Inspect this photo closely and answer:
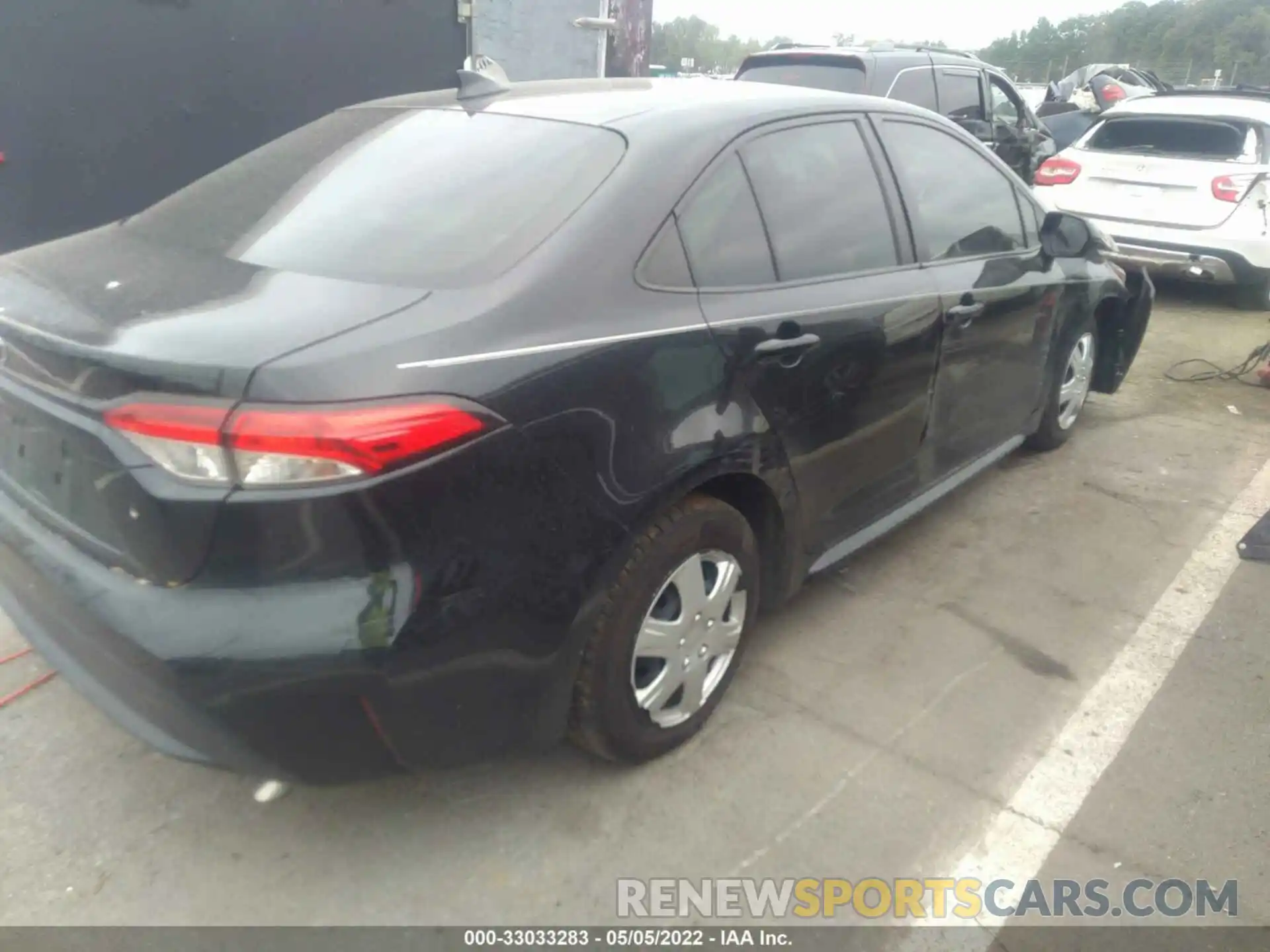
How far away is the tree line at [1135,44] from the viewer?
130 feet

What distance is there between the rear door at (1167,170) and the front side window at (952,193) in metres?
4.40

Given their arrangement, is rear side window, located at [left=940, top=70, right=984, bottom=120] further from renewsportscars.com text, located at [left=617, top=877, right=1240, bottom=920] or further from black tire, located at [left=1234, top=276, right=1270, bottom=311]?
renewsportscars.com text, located at [left=617, top=877, right=1240, bottom=920]

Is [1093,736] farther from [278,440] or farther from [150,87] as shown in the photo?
[150,87]

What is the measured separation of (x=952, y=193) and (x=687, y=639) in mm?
1994

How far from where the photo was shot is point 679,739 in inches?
110

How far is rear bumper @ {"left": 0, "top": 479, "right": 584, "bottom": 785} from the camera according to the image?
1956mm

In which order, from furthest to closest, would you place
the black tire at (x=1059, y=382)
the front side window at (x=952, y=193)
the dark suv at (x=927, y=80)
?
the dark suv at (x=927, y=80), the black tire at (x=1059, y=382), the front side window at (x=952, y=193)

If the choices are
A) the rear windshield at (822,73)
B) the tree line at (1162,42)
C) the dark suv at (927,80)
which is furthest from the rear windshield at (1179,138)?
the tree line at (1162,42)

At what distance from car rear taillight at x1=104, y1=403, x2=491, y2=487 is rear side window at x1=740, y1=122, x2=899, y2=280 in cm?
131

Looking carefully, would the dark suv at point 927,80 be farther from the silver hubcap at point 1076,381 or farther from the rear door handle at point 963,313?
the rear door handle at point 963,313

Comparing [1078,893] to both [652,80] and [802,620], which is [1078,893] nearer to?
[802,620]

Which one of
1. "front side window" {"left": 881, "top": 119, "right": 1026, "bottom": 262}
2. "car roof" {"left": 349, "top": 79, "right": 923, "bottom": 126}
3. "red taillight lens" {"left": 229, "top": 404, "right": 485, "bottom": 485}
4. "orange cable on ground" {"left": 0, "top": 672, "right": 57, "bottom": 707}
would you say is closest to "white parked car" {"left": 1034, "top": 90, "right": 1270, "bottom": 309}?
"front side window" {"left": 881, "top": 119, "right": 1026, "bottom": 262}

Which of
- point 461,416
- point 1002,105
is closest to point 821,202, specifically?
point 461,416

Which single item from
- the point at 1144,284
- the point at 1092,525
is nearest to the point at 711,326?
the point at 1092,525
